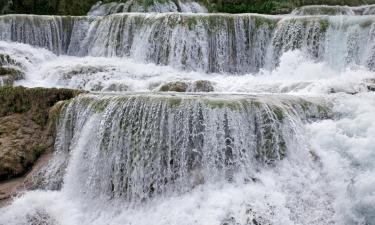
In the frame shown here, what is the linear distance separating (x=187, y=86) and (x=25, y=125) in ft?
12.4

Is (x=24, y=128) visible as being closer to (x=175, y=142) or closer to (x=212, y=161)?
(x=175, y=142)

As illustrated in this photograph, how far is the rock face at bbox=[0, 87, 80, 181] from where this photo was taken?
424 inches

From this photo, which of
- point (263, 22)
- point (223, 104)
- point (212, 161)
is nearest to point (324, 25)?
point (263, 22)

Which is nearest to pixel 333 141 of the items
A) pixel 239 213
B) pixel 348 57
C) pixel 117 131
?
pixel 239 213

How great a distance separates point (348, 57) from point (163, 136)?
22.1 ft

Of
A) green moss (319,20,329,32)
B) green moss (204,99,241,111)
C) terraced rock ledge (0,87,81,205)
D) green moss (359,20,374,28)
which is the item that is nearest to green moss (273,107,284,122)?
green moss (204,99,241,111)

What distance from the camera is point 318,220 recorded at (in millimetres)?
8633

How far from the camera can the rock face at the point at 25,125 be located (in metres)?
10.8

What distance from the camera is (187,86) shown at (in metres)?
13.1

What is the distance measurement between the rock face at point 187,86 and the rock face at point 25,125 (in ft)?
7.67

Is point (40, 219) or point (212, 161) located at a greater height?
point (212, 161)

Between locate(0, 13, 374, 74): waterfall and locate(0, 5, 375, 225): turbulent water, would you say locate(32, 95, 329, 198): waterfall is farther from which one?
locate(0, 13, 374, 74): waterfall

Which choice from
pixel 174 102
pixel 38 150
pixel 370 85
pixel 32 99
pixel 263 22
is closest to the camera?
pixel 174 102

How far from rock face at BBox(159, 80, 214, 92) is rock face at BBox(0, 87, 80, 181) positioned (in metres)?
2.34
